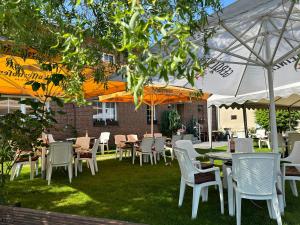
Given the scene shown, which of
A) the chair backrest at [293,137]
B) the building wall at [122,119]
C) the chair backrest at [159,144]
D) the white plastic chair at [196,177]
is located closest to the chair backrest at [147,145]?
the chair backrest at [159,144]

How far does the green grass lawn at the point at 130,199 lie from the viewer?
13.6 ft

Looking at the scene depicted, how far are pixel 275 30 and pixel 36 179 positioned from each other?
618 cm

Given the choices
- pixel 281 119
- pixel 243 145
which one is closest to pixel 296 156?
pixel 243 145

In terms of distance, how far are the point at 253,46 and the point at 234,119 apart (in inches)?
792

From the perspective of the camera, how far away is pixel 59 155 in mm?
6895

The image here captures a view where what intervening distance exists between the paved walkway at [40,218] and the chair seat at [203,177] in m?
2.17

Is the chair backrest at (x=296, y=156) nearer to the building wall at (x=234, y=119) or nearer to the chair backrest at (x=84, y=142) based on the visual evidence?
the chair backrest at (x=84, y=142)

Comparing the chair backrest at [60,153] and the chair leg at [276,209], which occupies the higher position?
the chair backrest at [60,153]

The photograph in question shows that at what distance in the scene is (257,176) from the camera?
3.66 metres

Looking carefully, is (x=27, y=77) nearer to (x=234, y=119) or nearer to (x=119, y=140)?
(x=119, y=140)

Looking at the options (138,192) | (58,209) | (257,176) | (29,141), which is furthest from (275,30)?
(58,209)

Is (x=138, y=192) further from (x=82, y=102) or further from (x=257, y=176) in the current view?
(x=82, y=102)

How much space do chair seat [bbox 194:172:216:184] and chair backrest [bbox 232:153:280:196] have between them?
0.75m

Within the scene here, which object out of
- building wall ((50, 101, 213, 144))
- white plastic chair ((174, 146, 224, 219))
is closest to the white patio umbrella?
white plastic chair ((174, 146, 224, 219))
